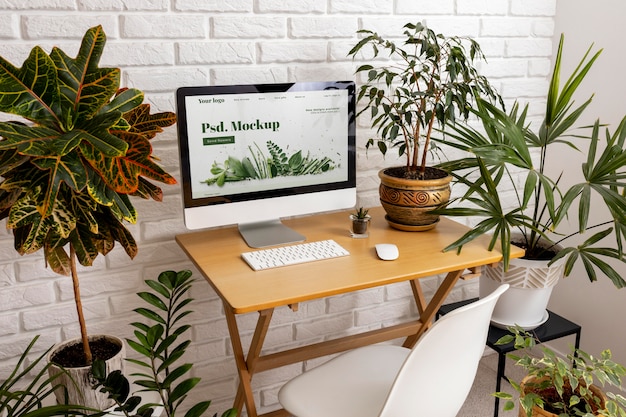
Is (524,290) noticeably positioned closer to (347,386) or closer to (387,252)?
(387,252)

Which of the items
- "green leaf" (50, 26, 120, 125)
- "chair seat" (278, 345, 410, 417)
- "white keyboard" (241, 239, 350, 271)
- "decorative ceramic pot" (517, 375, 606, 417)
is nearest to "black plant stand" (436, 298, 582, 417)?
"decorative ceramic pot" (517, 375, 606, 417)

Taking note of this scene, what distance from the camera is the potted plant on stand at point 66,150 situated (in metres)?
1.19

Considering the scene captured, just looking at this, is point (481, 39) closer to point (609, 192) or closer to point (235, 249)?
point (609, 192)

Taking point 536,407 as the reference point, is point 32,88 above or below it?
above

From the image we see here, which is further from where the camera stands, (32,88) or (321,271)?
(321,271)

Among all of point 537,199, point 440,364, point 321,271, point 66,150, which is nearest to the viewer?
point 66,150

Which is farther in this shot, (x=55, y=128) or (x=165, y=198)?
(x=165, y=198)

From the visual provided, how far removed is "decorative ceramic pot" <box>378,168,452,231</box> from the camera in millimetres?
1864

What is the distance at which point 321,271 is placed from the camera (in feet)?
5.31

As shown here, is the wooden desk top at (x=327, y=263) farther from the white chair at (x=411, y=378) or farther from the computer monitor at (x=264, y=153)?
the white chair at (x=411, y=378)

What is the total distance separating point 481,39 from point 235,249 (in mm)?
1314

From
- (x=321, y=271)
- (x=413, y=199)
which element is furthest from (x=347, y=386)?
(x=413, y=199)

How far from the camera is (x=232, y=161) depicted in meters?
1.74

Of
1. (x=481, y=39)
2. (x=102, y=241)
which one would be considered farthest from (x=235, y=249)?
(x=481, y=39)
